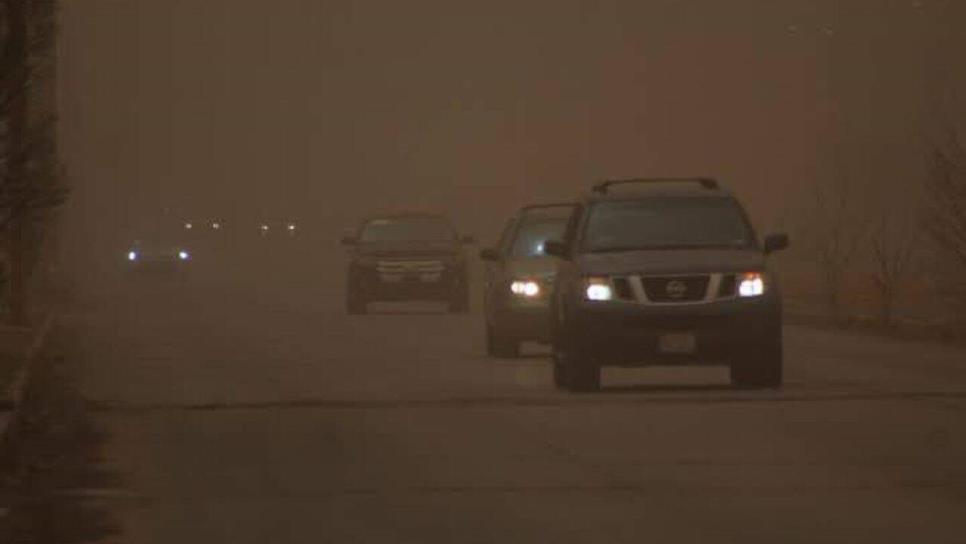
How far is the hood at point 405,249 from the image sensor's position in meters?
45.6

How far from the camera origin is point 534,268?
2856 cm

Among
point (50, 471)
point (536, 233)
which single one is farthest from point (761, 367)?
point (50, 471)

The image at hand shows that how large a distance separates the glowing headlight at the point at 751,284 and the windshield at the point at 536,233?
25.4ft

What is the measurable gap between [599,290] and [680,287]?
2.32 feet

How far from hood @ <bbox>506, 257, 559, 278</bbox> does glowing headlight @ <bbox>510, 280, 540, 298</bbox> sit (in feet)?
0.28

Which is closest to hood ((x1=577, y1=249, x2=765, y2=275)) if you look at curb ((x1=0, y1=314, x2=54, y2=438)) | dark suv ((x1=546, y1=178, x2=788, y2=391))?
dark suv ((x1=546, y1=178, x2=788, y2=391))

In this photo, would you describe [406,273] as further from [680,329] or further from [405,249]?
[680,329]

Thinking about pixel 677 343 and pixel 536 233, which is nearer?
pixel 677 343

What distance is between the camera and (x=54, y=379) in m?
26.8

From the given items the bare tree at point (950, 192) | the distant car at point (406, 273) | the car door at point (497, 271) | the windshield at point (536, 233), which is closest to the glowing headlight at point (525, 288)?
the car door at point (497, 271)

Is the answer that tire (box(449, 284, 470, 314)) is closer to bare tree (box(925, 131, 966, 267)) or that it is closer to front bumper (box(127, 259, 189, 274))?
bare tree (box(925, 131, 966, 267))

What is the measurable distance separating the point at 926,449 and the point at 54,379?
1233cm

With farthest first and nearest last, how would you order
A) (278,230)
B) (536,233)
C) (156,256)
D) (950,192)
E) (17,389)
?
(278,230) < (156,256) < (950,192) < (536,233) < (17,389)

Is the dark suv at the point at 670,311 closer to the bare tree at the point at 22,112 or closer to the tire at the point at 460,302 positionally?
the bare tree at the point at 22,112
